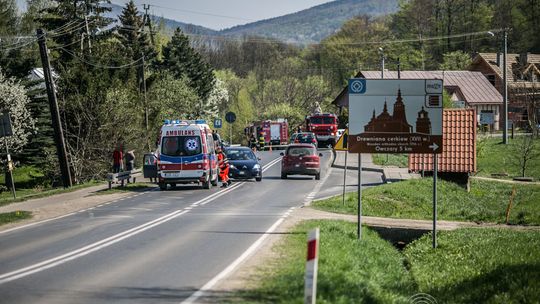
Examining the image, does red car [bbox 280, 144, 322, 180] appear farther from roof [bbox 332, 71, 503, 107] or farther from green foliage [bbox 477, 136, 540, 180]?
roof [bbox 332, 71, 503, 107]

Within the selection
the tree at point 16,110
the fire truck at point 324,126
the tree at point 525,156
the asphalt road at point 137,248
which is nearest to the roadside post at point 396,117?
the asphalt road at point 137,248

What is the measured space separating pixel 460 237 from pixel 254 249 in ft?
21.4

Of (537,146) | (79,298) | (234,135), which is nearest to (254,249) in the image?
(79,298)

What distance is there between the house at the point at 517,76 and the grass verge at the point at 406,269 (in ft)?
184

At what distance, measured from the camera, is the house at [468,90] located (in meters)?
93.1

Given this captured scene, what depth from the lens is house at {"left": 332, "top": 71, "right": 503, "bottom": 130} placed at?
93062 mm

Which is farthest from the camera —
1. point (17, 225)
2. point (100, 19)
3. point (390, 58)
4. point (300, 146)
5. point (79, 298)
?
point (390, 58)

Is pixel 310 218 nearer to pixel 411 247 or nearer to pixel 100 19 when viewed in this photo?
pixel 411 247

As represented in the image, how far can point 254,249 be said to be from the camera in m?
16.2

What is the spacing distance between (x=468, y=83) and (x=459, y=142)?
2451 inches

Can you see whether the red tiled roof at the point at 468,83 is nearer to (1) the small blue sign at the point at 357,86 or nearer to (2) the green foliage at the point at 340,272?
(2) the green foliage at the point at 340,272

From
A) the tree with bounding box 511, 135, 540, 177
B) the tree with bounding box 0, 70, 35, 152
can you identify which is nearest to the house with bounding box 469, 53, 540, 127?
the tree with bounding box 511, 135, 540, 177

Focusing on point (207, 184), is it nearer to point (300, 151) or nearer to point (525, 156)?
point (300, 151)

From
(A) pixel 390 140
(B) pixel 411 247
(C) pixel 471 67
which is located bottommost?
(B) pixel 411 247
